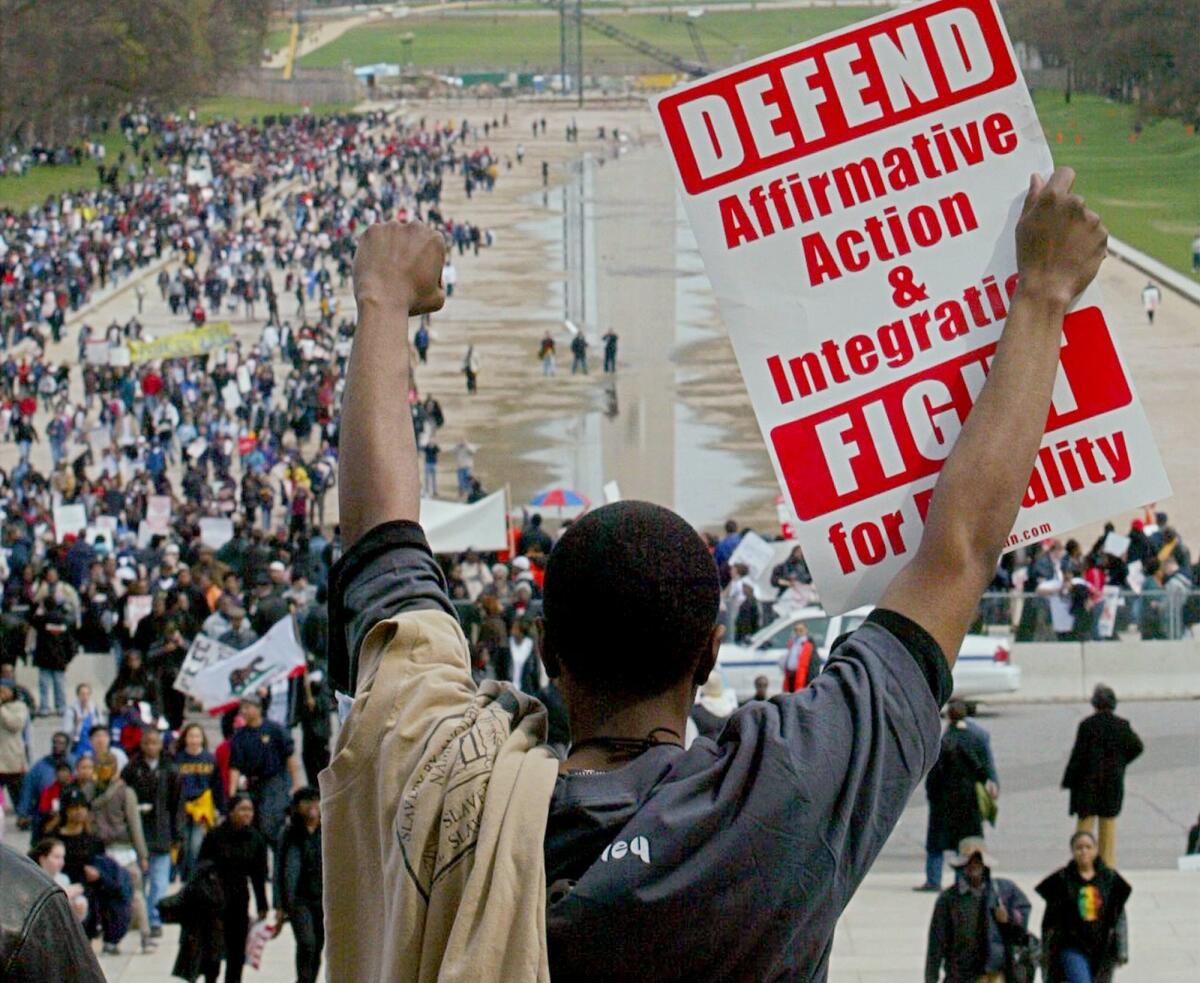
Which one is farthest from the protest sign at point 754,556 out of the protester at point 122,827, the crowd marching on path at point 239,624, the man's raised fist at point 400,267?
the man's raised fist at point 400,267

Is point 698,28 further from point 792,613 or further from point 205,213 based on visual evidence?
point 792,613

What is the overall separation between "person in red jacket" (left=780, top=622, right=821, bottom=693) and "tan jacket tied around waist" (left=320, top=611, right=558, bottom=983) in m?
14.1

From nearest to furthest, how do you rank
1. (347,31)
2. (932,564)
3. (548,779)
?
1. (548,779)
2. (932,564)
3. (347,31)

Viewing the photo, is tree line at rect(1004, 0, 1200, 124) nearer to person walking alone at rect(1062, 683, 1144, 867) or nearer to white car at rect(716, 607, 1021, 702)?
white car at rect(716, 607, 1021, 702)

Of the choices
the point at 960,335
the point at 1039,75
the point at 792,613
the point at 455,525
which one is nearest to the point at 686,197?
the point at 960,335

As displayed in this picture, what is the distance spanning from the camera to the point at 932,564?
87.9 inches

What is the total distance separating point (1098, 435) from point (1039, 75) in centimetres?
10956

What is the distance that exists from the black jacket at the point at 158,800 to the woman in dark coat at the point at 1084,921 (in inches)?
194

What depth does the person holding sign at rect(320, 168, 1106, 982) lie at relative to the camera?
6.59 feet

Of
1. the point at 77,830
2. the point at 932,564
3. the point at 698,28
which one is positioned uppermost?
the point at 698,28

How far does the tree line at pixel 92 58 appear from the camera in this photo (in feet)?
273

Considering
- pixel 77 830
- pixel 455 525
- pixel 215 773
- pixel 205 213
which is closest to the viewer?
pixel 77 830

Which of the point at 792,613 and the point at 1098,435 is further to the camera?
the point at 792,613

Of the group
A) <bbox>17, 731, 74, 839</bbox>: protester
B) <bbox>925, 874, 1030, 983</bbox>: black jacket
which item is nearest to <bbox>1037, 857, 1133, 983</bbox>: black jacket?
<bbox>925, 874, 1030, 983</bbox>: black jacket
